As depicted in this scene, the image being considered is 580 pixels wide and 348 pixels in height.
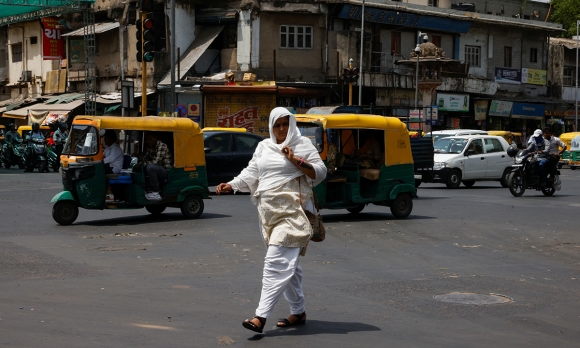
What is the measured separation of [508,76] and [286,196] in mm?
47767

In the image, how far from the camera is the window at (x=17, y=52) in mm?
50812

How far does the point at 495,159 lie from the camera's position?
26.7 m

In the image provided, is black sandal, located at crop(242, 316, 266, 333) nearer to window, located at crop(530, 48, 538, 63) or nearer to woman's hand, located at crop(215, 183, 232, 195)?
woman's hand, located at crop(215, 183, 232, 195)

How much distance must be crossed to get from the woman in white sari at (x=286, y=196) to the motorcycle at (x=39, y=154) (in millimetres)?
24363

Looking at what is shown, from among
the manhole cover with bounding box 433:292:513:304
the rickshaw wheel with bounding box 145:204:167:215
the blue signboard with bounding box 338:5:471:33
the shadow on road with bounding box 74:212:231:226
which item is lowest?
the shadow on road with bounding box 74:212:231:226

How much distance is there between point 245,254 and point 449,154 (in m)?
15.9

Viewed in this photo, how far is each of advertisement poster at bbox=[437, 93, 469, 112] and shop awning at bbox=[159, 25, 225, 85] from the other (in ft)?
41.9

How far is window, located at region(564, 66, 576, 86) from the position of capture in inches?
2279

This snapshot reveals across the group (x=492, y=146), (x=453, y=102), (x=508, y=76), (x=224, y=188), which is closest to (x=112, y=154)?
(x=224, y=188)

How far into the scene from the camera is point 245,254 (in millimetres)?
11172

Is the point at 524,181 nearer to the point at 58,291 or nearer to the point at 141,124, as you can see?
the point at 141,124

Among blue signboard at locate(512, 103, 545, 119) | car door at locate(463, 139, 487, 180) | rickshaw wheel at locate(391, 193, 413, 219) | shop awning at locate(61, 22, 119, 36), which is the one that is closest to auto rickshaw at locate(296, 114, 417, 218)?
rickshaw wheel at locate(391, 193, 413, 219)

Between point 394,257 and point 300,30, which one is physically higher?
point 300,30

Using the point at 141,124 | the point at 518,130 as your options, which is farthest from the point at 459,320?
the point at 518,130
